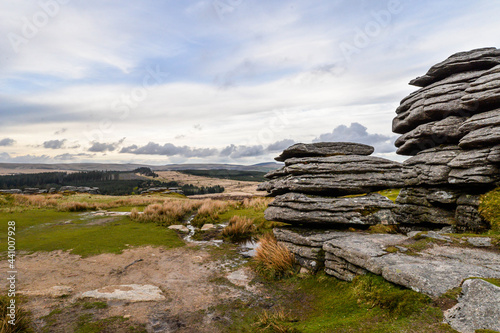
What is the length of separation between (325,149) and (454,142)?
6.44 meters

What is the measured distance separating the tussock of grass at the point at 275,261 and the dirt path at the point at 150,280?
67cm

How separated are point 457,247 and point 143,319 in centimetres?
887

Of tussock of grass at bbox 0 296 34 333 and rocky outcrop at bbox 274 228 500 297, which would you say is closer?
tussock of grass at bbox 0 296 34 333

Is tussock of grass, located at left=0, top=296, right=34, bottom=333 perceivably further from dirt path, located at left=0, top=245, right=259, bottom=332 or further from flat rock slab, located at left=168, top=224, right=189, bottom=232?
flat rock slab, located at left=168, top=224, right=189, bottom=232

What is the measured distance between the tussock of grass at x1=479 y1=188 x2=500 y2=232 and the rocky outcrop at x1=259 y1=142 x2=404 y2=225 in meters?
2.78

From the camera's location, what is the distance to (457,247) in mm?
7266

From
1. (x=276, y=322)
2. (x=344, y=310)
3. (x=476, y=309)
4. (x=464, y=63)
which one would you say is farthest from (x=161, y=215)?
(x=464, y=63)

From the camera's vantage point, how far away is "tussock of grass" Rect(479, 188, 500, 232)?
891cm

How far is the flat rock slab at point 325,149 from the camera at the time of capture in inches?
465

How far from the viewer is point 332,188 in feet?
33.4

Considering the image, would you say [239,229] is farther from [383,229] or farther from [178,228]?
[383,229]

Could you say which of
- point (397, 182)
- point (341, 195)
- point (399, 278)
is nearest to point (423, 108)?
point (397, 182)

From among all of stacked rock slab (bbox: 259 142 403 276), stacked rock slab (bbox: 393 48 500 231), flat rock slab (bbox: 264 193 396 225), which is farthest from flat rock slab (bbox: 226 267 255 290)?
stacked rock slab (bbox: 393 48 500 231)

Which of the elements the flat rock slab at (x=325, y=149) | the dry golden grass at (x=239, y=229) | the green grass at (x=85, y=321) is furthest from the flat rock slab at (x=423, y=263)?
the dry golden grass at (x=239, y=229)
